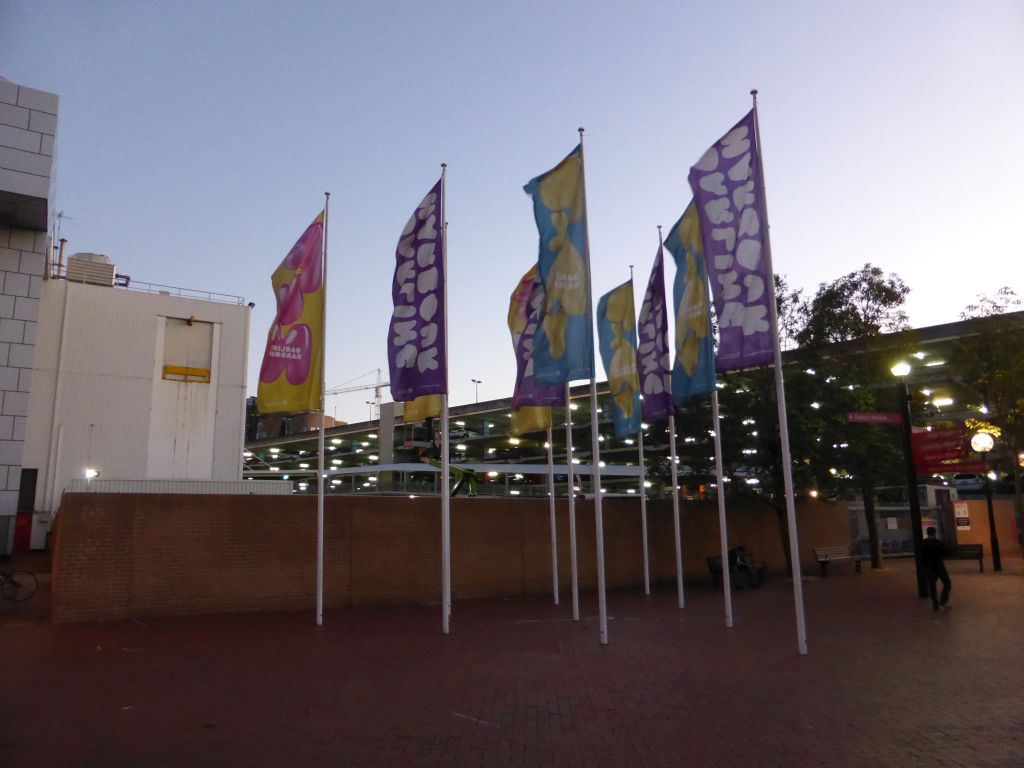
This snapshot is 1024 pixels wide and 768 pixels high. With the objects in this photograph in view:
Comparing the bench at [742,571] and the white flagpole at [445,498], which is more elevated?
the white flagpole at [445,498]

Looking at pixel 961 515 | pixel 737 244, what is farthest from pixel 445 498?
pixel 961 515

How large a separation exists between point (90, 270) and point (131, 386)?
229 inches

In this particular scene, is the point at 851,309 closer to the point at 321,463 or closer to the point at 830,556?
the point at 830,556

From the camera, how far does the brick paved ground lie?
250 inches

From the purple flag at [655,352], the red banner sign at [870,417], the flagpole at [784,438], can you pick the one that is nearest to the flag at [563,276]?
the flagpole at [784,438]

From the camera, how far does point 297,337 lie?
1427cm

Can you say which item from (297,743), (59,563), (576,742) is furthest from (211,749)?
(59,563)

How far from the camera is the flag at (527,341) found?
14.7 metres

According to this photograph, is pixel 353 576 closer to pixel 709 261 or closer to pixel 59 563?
pixel 59 563

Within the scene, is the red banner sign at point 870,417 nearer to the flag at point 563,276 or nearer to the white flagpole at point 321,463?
the flag at point 563,276

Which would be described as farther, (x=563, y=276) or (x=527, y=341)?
(x=527, y=341)

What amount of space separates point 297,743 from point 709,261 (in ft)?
28.5

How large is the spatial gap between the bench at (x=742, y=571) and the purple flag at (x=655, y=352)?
698 cm

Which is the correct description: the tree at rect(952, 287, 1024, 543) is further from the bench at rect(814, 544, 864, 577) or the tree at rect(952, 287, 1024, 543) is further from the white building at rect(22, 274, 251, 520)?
the white building at rect(22, 274, 251, 520)
